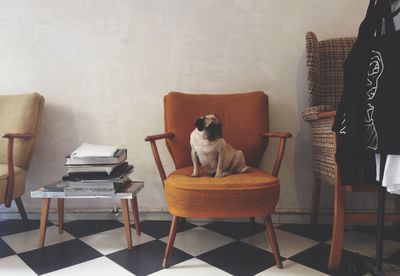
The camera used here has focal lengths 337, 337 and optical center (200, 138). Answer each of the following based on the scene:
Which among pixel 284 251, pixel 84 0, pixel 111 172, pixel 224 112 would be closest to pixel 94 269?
pixel 111 172

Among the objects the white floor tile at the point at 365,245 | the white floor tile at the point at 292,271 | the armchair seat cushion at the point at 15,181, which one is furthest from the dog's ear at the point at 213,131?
the armchair seat cushion at the point at 15,181

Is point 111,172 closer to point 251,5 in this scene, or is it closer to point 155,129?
point 155,129

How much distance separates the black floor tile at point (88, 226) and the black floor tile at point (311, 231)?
1.08m

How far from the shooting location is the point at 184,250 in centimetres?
178

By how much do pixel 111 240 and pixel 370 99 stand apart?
151cm

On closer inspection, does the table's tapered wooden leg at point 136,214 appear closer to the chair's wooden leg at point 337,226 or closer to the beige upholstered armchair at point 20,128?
the beige upholstered armchair at point 20,128

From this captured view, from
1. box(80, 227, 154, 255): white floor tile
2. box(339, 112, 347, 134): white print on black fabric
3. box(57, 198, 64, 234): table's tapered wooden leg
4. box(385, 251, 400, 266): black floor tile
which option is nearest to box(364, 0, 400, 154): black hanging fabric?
box(339, 112, 347, 134): white print on black fabric

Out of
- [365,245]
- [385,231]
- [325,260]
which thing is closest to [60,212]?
[325,260]

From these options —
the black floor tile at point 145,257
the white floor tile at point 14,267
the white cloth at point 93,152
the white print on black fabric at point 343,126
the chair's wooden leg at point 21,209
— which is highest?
the white print on black fabric at point 343,126

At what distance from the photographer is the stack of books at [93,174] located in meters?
1.76

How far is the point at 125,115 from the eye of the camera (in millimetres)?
2270

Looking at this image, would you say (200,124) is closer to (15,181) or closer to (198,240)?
(198,240)

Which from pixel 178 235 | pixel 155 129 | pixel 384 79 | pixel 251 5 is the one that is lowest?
pixel 178 235

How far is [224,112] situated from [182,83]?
0.39m
